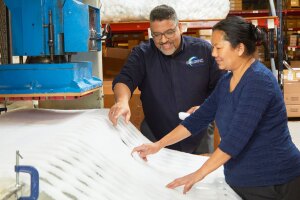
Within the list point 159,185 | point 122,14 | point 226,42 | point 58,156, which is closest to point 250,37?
point 226,42

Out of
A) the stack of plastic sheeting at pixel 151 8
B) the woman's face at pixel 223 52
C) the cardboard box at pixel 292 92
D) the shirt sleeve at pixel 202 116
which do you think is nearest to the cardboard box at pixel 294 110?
the cardboard box at pixel 292 92

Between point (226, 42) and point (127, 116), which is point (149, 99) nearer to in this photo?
point (127, 116)

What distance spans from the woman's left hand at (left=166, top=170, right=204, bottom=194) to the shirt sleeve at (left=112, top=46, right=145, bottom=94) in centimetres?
94

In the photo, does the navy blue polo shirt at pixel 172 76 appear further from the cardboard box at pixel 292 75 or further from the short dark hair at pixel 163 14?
the cardboard box at pixel 292 75

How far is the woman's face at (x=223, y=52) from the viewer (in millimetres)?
1987

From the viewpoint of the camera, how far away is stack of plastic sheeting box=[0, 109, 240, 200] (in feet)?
4.83

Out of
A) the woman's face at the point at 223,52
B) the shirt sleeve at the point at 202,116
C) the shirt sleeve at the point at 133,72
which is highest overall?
the woman's face at the point at 223,52

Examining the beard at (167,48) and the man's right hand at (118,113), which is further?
the beard at (167,48)

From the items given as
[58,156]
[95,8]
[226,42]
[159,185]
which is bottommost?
[159,185]

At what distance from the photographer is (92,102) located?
2939 millimetres

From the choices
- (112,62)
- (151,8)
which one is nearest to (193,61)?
(151,8)

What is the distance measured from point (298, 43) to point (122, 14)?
6.86m

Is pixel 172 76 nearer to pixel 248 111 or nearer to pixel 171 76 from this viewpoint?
pixel 171 76

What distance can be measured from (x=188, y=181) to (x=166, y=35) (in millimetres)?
1038
